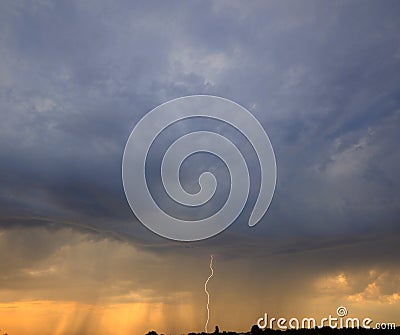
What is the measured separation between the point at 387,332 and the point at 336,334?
12360 millimetres

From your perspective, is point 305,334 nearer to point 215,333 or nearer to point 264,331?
point 264,331

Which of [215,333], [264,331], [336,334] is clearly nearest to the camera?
[336,334]

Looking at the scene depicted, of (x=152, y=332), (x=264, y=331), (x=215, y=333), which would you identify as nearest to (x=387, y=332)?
(x=264, y=331)

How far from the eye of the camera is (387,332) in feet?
438

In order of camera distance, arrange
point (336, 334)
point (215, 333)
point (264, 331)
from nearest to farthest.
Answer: point (336, 334), point (264, 331), point (215, 333)

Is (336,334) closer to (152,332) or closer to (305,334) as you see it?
(305,334)

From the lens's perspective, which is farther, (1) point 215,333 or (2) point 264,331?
(1) point 215,333

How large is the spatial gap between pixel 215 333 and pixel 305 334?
26566 millimetres

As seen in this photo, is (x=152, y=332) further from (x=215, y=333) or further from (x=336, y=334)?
(x=336, y=334)

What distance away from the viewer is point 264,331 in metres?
141

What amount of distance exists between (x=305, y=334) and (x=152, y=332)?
4243 cm

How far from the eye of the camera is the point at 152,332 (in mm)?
154000

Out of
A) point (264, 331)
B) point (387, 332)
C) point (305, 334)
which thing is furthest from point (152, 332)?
point (387, 332)

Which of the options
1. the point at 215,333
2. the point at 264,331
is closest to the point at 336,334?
the point at 264,331
